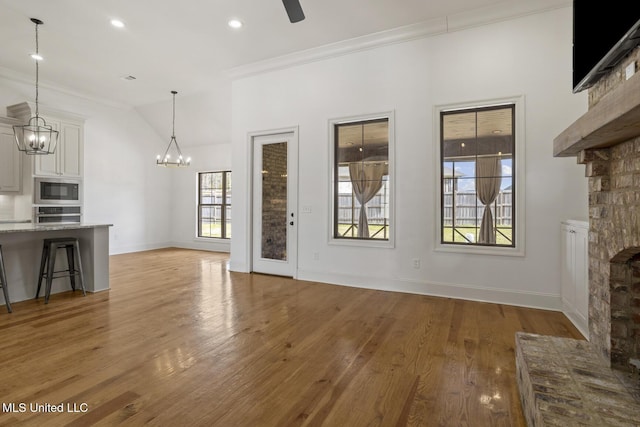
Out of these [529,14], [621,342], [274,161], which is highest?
[529,14]

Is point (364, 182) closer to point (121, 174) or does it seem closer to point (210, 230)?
point (210, 230)

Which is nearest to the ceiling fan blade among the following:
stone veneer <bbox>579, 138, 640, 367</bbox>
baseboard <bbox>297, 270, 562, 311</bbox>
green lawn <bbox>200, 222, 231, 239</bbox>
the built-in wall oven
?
stone veneer <bbox>579, 138, 640, 367</bbox>

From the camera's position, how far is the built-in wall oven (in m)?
5.77

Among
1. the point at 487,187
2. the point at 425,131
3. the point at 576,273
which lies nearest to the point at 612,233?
the point at 576,273

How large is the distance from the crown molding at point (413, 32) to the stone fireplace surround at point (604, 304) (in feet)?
7.20

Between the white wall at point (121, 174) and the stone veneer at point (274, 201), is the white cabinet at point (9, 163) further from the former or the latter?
the stone veneer at point (274, 201)

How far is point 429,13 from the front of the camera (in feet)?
12.8

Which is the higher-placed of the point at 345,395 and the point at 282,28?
the point at 282,28

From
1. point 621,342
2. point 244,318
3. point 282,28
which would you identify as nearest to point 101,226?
point 244,318

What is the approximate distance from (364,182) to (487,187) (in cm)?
159

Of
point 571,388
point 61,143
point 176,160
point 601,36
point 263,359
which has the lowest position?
point 263,359

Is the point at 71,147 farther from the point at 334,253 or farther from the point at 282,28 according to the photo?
the point at 334,253

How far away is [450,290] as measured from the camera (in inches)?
159

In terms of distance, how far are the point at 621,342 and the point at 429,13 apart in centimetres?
382
